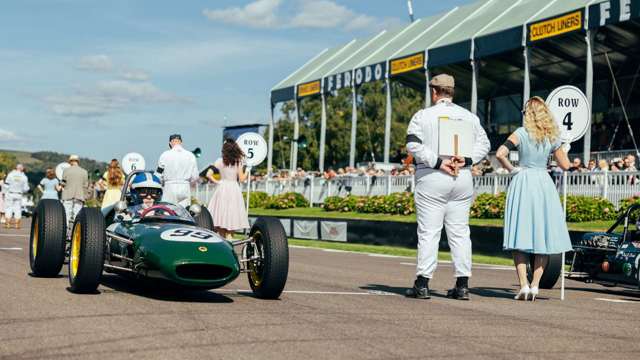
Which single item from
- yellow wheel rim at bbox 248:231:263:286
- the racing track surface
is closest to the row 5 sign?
the racing track surface

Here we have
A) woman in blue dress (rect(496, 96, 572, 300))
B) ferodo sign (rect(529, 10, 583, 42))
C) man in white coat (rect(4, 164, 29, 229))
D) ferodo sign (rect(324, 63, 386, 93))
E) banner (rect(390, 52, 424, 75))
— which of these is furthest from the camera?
ferodo sign (rect(324, 63, 386, 93))

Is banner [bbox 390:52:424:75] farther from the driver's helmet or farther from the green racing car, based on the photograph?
the green racing car

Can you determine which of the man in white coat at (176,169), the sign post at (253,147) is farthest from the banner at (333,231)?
the man in white coat at (176,169)

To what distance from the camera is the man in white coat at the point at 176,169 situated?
15.2 metres

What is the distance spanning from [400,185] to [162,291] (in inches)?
852

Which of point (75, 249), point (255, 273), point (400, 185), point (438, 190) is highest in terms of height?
point (400, 185)

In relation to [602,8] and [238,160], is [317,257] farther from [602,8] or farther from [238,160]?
[602,8]

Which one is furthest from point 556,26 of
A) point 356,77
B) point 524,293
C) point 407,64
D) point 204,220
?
point 524,293

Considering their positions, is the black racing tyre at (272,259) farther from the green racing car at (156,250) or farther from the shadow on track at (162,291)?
the shadow on track at (162,291)

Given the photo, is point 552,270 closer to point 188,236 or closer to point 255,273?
point 255,273

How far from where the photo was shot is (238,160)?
15.9 meters

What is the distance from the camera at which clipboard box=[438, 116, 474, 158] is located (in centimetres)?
927

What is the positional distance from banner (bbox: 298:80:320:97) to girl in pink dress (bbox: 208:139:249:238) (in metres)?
26.9

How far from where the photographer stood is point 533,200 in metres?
9.78
